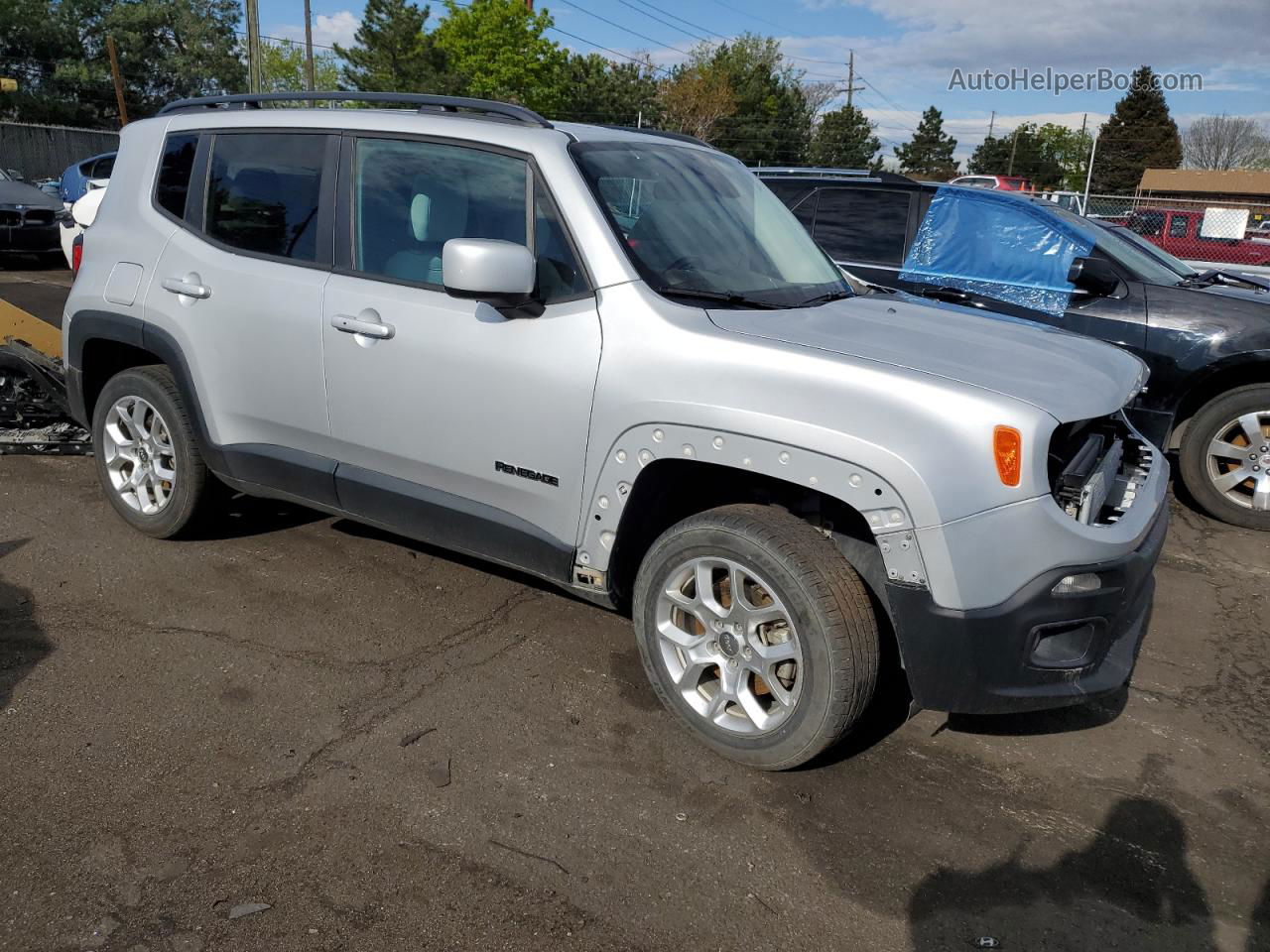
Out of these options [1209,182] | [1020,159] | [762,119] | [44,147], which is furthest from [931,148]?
[44,147]

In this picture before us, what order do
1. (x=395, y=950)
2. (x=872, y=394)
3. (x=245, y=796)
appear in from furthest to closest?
1. (x=245, y=796)
2. (x=872, y=394)
3. (x=395, y=950)

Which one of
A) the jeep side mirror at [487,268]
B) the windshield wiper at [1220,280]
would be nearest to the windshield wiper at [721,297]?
the jeep side mirror at [487,268]

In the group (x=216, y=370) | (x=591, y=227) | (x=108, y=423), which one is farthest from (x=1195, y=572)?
(x=108, y=423)

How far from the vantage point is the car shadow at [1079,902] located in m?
2.51

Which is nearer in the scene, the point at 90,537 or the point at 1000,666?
the point at 1000,666

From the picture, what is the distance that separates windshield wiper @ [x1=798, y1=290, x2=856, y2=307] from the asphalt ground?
1455mm

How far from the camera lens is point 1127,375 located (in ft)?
11.0

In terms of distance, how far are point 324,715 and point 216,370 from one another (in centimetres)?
162

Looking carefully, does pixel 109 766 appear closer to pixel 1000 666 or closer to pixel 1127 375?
pixel 1000 666

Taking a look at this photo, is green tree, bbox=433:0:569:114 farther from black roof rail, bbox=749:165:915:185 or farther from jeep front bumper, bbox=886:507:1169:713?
jeep front bumper, bbox=886:507:1169:713

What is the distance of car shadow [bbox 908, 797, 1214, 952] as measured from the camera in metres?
2.51

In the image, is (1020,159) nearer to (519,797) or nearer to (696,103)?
(696,103)

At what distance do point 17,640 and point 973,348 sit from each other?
356cm

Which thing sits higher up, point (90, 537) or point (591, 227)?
point (591, 227)
